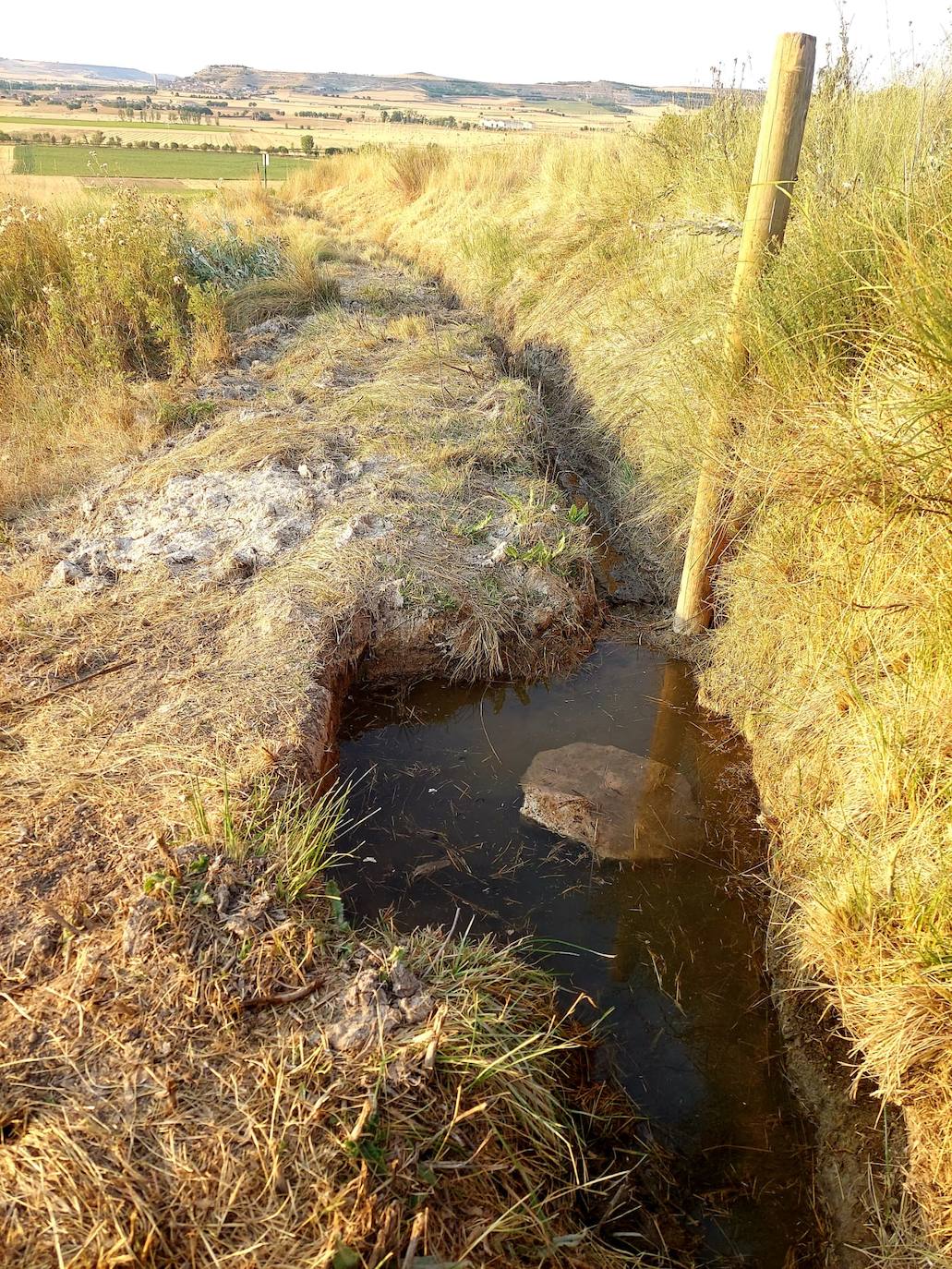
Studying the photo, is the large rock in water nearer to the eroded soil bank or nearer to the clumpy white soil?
the eroded soil bank

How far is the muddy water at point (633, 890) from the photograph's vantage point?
2246 millimetres

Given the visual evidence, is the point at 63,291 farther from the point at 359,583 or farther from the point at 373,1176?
the point at 373,1176

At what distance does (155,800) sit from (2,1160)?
1.24 metres

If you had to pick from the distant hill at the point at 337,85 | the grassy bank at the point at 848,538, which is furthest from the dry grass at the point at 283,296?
the distant hill at the point at 337,85

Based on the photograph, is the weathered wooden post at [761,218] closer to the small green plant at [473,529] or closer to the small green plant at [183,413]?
the small green plant at [473,529]

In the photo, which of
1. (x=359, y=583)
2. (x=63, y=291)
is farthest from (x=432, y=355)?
(x=359, y=583)

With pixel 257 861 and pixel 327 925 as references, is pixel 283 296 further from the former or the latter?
pixel 327 925

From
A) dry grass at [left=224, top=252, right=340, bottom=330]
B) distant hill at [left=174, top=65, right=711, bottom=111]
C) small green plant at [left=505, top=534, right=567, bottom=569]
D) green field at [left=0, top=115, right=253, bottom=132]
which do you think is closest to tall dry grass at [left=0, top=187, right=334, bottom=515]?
dry grass at [left=224, top=252, right=340, bottom=330]

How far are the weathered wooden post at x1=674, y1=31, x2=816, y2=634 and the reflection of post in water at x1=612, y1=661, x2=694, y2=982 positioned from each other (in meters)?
0.58

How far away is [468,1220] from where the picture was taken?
1741 mm

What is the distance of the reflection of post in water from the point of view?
286 cm

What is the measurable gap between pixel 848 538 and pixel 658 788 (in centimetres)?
137

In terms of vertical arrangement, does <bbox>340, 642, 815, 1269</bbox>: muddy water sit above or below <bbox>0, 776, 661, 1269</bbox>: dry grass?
below

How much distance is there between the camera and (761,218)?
137 inches
